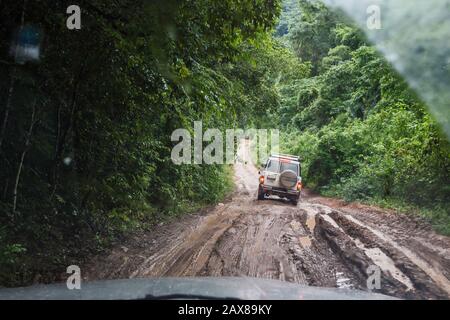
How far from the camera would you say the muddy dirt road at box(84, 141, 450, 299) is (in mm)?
7906

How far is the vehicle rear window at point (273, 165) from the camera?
70.7 feet

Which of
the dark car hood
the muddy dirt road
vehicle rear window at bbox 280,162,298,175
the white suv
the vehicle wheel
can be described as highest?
vehicle rear window at bbox 280,162,298,175

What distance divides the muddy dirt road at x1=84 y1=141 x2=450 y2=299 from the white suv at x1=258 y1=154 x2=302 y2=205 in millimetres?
5317

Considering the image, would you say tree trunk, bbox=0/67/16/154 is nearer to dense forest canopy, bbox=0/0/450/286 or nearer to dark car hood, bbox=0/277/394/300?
dense forest canopy, bbox=0/0/450/286

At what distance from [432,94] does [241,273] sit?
30.9 ft

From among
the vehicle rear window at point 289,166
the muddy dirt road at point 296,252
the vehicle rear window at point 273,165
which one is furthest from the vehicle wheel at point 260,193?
the muddy dirt road at point 296,252

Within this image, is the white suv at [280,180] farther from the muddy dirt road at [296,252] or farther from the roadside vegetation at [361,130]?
the muddy dirt road at [296,252]

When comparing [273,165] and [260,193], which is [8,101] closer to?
[260,193]

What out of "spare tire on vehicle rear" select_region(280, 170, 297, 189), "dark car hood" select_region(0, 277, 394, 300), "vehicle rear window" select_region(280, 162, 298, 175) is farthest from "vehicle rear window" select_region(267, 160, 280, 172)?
"dark car hood" select_region(0, 277, 394, 300)

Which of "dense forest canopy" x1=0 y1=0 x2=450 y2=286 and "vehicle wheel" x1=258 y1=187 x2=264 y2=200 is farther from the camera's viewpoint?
"vehicle wheel" x1=258 y1=187 x2=264 y2=200

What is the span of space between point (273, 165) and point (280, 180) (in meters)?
1.44

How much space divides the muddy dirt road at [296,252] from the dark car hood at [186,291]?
13.2 feet
